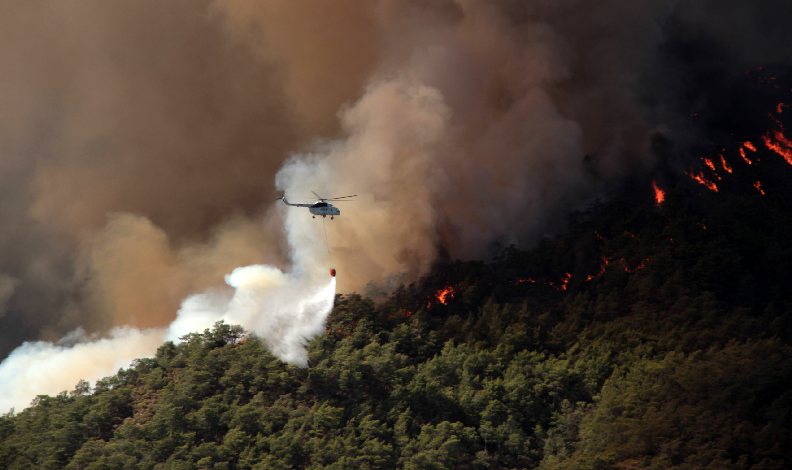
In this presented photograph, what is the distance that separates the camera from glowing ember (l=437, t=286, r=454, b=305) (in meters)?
68.2

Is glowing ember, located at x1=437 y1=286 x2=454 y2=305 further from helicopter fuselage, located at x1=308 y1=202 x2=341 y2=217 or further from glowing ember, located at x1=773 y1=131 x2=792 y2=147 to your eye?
glowing ember, located at x1=773 y1=131 x2=792 y2=147

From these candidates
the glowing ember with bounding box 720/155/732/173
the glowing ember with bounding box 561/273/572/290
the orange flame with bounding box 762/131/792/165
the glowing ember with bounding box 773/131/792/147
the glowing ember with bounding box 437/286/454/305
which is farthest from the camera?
the glowing ember with bounding box 773/131/792/147

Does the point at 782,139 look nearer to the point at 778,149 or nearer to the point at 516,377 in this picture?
the point at 778,149

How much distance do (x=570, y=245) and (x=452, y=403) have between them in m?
27.7

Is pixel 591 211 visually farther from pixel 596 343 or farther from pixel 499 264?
pixel 596 343

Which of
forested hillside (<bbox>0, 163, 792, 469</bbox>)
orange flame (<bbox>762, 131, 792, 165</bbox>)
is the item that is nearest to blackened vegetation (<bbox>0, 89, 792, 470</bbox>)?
forested hillside (<bbox>0, 163, 792, 469</bbox>)

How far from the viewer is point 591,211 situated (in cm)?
7675

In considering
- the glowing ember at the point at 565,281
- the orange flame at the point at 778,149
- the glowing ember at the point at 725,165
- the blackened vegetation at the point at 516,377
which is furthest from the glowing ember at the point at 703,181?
the glowing ember at the point at 565,281

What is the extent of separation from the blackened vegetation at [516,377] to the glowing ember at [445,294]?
0.20 meters

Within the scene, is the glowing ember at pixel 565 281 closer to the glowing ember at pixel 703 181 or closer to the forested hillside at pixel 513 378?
the forested hillside at pixel 513 378

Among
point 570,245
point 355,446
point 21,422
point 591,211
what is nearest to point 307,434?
point 355,446

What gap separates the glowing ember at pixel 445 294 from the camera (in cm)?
6819

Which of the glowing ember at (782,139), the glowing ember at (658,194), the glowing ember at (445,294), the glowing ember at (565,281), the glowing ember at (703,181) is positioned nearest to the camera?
the glowing ember at (445,294)

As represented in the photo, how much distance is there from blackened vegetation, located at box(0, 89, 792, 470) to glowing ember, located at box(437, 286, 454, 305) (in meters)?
0.20
